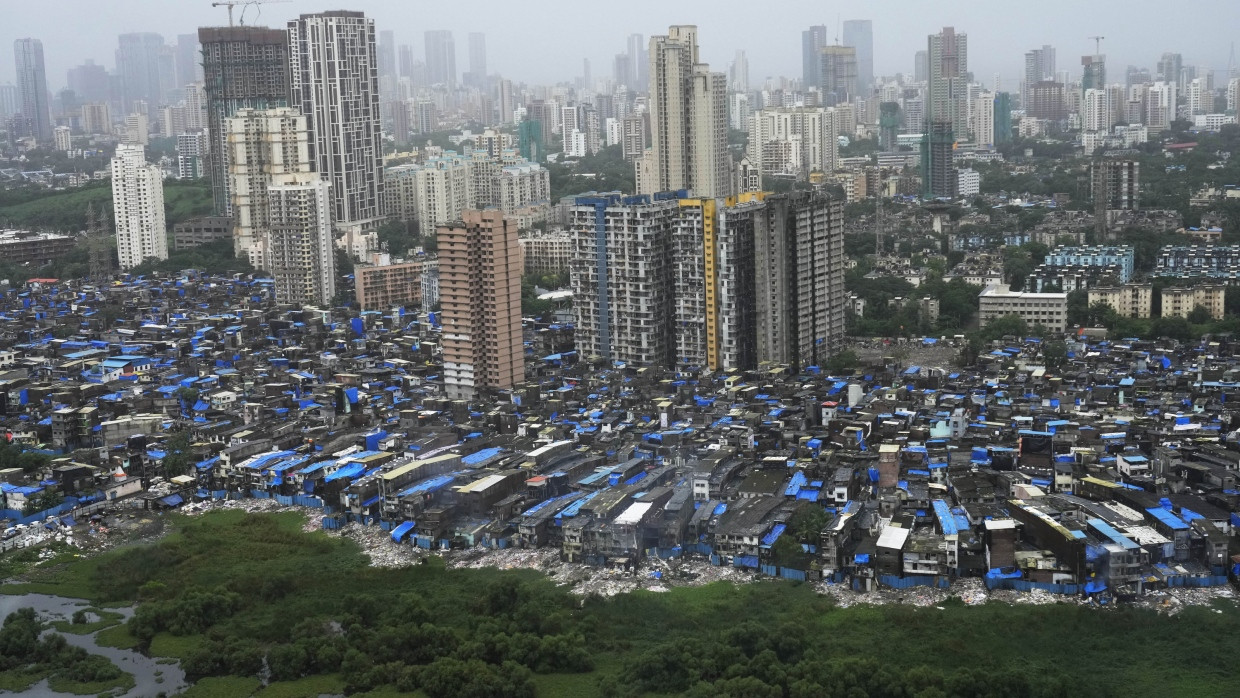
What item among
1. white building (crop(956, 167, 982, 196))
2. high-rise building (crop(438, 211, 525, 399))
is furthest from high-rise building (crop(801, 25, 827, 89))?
high-rise building (crop(438, 211, 525, 399))

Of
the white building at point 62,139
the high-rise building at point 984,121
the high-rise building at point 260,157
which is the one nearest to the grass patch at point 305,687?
the high-rise building at point 260,157

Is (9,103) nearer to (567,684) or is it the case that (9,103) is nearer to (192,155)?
(192,155)

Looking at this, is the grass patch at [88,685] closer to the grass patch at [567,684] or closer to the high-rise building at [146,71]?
the grass patch at [567,684]

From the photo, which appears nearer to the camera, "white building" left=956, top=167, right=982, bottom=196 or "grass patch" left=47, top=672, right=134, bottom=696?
"grass patch" left=47, top=672, right=134, bottom=696

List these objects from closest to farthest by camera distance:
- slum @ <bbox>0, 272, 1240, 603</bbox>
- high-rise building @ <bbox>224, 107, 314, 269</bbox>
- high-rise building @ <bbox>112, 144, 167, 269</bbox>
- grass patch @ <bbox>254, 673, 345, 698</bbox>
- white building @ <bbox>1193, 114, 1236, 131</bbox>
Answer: grass patch @ <bbox>254, 673, 345, 698</bbox>, slum @ <bbox>0, 272, 1240, 603</bbox>, high-rise building @ <bbox>224, 107, 314, 269</bbox>, high-rise building @ <bbox>112, 144, 167, 269</bbox>, white building @ <bbox>1193, 114, 1236, 131</bbox>

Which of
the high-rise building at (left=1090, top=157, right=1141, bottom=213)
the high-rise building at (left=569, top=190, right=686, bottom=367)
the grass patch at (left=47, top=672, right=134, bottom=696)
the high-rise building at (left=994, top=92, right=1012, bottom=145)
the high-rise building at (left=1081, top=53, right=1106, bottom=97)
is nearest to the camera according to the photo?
the grass patch at (left=47, top=672, right=134, bottom=696)

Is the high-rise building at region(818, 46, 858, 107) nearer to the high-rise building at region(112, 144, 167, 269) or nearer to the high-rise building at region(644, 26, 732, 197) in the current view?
the high-rise building at region(644, 26, 732, 197)

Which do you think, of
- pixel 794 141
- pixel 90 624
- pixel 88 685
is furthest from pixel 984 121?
pixel 88 685
